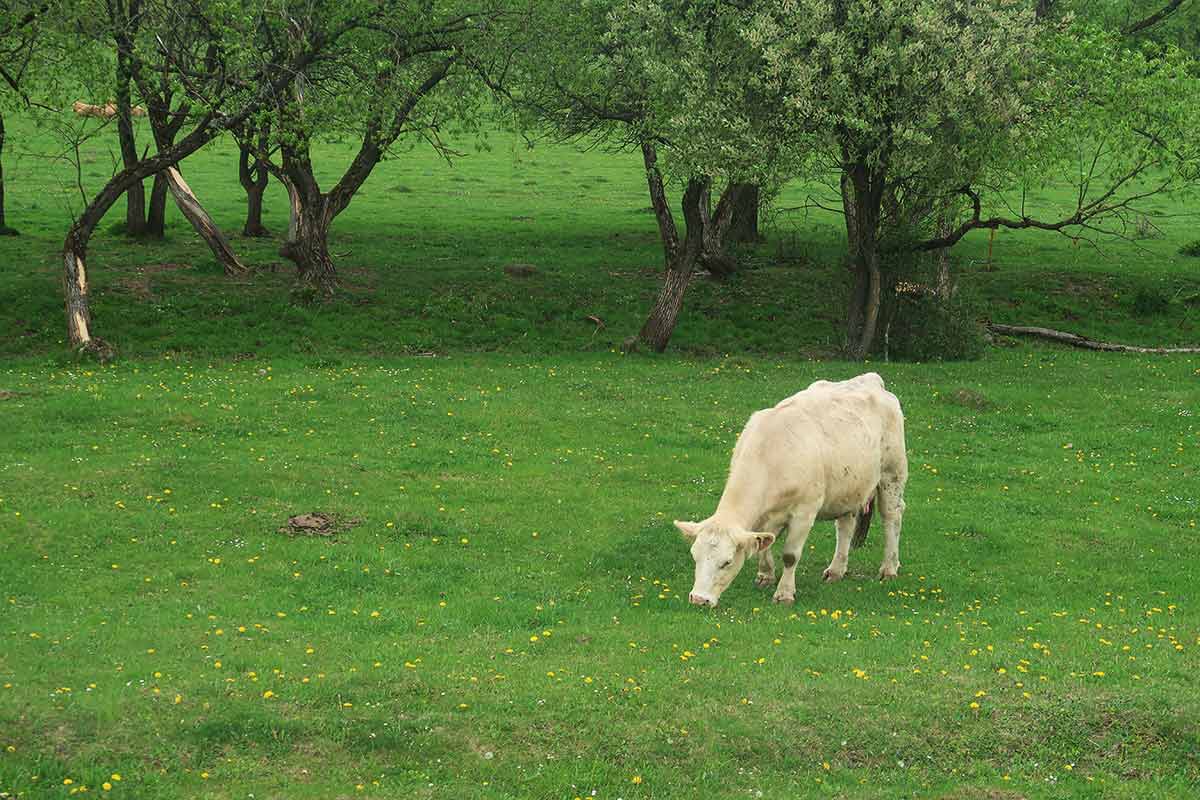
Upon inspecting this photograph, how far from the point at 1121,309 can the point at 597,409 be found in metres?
22.9

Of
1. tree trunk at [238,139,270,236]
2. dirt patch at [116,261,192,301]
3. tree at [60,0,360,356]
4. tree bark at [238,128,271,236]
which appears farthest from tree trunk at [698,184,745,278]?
dirt patch at [116,261,192,301]

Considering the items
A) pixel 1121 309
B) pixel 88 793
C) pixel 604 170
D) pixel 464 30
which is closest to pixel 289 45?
pixel 464 30

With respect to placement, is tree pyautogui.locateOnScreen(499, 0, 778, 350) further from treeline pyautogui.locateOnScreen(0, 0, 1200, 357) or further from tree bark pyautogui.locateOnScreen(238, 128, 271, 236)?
tree bark pyautogui.locateOnScreen(238, 128, 271, 236)

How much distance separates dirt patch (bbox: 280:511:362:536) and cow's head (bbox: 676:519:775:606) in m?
6.39

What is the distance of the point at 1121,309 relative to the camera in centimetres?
4347

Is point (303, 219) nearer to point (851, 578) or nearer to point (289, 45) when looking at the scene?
point (289, 45)

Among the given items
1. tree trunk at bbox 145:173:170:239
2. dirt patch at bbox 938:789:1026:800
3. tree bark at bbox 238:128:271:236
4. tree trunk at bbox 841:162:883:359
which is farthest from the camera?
tree bark at bbox 238:128:271:236

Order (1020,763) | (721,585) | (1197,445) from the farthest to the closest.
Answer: (1197,445) < (721,585) < (1020,763)

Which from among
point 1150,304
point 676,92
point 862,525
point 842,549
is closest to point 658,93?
point 676,92

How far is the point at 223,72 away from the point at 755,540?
21.6 metres

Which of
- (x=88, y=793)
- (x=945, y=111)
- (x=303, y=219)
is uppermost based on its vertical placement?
(x=945, y=111)

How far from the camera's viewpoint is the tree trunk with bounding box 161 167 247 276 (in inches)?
1526

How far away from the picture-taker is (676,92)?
33625mm

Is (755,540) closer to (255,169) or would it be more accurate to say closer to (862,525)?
(862,525)
